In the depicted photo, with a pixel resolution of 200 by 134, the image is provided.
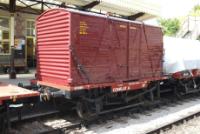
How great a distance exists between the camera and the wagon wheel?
30.7ft

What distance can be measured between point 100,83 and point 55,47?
1.66 meters

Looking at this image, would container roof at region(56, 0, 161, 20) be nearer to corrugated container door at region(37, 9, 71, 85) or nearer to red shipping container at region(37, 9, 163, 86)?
red shipping container at region(37, 9, 163, 86)

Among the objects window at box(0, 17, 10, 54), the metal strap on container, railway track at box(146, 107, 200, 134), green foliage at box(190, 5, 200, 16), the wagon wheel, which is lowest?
railway track at box(146, 107, 200, 134)

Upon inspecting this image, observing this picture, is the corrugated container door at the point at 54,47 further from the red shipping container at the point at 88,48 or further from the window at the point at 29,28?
the window at the point at 29,28

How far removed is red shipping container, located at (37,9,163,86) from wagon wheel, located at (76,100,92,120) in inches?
26.8

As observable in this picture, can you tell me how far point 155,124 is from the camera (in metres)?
10.1

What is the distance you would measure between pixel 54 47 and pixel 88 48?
39.4 inches

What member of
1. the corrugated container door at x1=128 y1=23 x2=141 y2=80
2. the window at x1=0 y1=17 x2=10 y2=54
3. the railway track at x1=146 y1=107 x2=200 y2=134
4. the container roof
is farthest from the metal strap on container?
the window at x1=0 y1=17 x2=10 y2=54

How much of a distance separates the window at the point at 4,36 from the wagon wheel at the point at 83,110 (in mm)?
11901

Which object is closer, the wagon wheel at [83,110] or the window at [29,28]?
the wagon wheel at [83,110]

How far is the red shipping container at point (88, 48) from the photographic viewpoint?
880 cm

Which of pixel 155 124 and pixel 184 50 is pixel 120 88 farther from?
pixel 184 50

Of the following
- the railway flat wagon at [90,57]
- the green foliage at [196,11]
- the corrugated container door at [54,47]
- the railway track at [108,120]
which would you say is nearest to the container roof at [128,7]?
the railway flat wagon at [90,57]

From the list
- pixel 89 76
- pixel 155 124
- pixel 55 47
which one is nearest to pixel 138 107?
pixel 155 124
